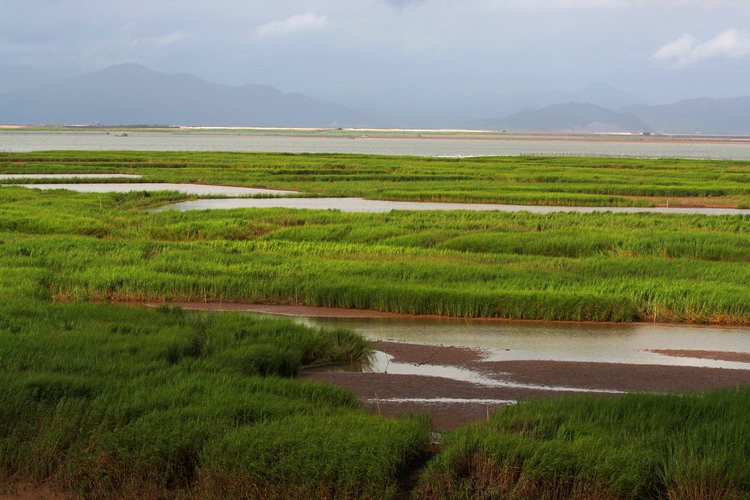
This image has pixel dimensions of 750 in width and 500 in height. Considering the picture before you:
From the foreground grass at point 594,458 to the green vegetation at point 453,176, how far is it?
24653 mm

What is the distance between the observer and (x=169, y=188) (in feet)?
113

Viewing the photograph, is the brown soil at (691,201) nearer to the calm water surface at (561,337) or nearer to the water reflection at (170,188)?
the water reflection at (170,188)

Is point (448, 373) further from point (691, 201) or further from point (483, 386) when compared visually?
point (691, 201)

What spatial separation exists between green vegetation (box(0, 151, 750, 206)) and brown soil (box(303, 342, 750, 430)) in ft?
69.5

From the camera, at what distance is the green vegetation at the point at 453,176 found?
31.9 metres

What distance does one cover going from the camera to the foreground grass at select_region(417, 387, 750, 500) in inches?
209

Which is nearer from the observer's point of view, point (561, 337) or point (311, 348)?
point (311, 348)

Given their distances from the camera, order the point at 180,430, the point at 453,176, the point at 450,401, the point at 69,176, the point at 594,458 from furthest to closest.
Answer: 1. the point at 453,176
2. the point at 69,176
3. the point at 450,401
4. the point at 180,430
5. the point at 594,458

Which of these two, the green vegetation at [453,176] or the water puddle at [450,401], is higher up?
the green vegetation at [453,176]

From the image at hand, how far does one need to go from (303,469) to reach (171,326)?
15.5 feet

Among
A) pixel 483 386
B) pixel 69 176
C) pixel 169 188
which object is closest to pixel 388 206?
pixel 169 188

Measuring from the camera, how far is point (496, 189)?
111 feet

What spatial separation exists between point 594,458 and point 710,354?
19.1ft

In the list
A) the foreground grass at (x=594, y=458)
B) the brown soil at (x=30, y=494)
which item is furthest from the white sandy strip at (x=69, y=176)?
the foreground grass at (x=594, y=458)
